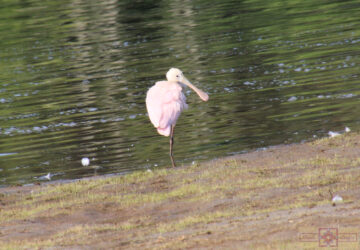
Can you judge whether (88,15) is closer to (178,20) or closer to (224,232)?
(178,20)

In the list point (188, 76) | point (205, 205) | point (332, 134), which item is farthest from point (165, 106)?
point (188, 76)

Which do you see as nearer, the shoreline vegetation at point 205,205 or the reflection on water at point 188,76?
the shoreline vegetation at point 205,205

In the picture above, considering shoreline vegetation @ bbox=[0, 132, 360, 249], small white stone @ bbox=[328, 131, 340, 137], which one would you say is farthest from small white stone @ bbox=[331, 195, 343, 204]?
small white stone @ bbox=[328, 131, 340, 137]

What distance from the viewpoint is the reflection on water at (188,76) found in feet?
48.1

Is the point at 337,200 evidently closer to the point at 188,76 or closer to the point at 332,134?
the point at 332,134

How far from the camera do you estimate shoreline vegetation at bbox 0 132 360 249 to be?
7.75 meters

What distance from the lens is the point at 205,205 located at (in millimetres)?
9289

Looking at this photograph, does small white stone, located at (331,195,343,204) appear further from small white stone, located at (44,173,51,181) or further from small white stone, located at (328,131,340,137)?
small white stone, located at (44,173,51,181)

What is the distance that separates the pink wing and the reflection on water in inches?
32.4

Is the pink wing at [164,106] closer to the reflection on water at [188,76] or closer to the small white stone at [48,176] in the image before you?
the reflection on water at [188,76]

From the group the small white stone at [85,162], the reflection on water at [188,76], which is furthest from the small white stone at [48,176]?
the small white stone at [85,162]

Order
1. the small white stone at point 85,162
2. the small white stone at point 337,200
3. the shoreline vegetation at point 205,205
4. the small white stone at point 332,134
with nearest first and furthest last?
the shoreline vegetation at point 205,205, the small white stone at point 337,200, the small white stone at point 332,134, the small white stone at point 85,162

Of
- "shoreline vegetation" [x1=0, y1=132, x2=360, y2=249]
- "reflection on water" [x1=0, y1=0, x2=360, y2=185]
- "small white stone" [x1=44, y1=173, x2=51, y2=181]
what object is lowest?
"reflection on water" [x1=0, y1=0, x2=360, y2=185]

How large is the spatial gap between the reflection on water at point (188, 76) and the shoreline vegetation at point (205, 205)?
7.06ft
